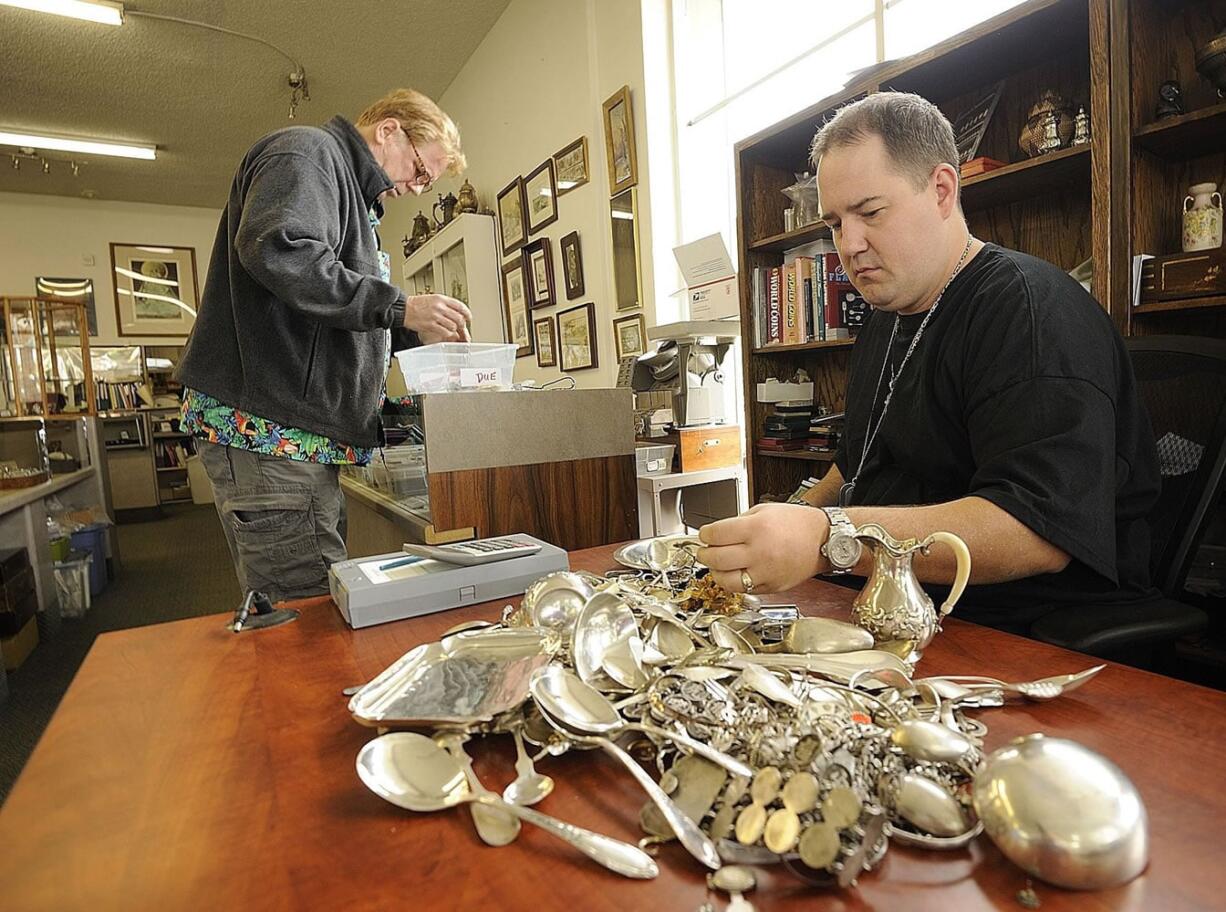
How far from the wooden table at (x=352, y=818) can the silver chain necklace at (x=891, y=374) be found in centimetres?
58

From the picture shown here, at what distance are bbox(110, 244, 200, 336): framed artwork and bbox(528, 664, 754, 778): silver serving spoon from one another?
350 inches

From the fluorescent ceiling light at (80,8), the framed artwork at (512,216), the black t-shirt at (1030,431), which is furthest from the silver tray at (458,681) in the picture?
the fluorescent ceiling light at (80,8)

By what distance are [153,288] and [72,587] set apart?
5.56m

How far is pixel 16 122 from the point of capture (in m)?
5.34

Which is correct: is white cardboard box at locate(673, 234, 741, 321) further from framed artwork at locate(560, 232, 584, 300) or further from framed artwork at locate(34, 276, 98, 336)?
framed artwork at locate(34, 276, 98, 336)

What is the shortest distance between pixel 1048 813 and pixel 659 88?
3.16 meters

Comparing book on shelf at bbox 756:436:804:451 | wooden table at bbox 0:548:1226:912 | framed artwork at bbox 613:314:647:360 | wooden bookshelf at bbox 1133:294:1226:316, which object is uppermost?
framed artwork at bbox 613:314:647:360

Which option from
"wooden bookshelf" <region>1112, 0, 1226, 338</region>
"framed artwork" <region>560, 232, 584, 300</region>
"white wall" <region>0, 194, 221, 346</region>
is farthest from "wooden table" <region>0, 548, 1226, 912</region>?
"white wall" <region>0, 194, 221, 346</region>

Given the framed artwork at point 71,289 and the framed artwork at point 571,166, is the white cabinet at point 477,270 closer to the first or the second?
the framed artwork at point 571,166

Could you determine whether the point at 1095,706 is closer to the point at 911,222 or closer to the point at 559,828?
the point at 559,828

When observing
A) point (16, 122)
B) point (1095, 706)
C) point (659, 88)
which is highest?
point (16, 122)

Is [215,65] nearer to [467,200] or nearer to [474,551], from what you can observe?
[467,200]

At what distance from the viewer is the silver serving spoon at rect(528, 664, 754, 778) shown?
0.46 metres

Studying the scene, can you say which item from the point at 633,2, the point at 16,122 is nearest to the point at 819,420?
the point at 633,2
